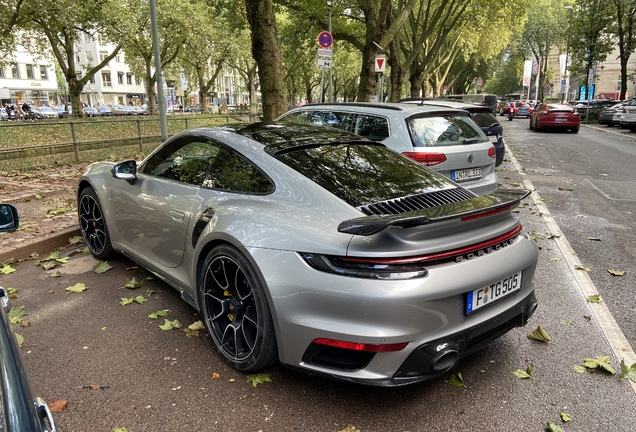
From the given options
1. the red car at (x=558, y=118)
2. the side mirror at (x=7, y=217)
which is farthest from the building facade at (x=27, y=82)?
the side mirror at (x=7, y=217)

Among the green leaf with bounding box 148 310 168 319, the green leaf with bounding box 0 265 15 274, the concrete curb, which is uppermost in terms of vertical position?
the concrete curb

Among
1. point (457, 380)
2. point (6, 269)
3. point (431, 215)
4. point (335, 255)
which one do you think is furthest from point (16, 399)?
point (6, 269)

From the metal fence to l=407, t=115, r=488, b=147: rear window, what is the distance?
914cm

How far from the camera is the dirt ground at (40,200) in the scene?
5.57 meters

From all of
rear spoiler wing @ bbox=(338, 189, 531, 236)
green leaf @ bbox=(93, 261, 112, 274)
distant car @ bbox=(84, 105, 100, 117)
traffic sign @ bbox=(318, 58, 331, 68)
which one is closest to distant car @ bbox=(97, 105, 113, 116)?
distant car @ bbox=(84, 105, 100, 117)

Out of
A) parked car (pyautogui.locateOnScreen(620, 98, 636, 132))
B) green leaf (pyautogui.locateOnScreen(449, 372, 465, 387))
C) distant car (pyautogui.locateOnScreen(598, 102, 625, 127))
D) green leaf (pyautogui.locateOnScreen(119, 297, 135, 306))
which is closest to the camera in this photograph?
green leaf (pyautogui.locateOnScreen(449, 372, 465, 387))

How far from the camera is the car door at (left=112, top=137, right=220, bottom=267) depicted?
3441 mm

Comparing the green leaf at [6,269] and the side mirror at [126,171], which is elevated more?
the side mirror at [126,171]

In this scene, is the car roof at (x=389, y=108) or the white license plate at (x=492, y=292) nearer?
the white license plate at (x=492, y=292)

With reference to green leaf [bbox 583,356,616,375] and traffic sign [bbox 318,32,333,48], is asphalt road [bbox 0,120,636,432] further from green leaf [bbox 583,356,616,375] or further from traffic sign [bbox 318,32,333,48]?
traffic sign [bbox 318,32,333,48]

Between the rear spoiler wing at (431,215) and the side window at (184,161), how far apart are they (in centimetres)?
151

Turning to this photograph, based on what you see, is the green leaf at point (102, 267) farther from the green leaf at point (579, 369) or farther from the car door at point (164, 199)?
the green leaf at point (579, 369)

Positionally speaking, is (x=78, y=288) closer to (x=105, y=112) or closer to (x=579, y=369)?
(x=579, y=369)

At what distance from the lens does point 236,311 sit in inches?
113
